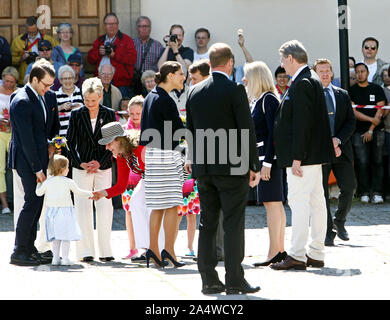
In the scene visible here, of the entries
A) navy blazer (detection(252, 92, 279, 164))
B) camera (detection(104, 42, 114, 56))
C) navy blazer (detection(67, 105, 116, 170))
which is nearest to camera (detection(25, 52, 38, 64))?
camera (detection(104, 42, 114, 56))

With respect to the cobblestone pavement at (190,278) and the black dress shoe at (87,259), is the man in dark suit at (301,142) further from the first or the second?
the black dress shoe at (87,259)

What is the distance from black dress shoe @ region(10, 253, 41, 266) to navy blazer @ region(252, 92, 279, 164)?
Result: 2455 mm

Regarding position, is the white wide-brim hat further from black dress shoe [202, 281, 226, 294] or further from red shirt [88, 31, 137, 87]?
red shirt [88, 31, 137, 87]

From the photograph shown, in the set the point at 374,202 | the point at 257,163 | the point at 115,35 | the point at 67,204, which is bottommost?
the point at 374,202

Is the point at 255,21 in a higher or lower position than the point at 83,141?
higher

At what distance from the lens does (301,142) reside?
29.8ft

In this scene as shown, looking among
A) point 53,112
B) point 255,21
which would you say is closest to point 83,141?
point 53,112

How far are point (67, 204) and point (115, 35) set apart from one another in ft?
21.2

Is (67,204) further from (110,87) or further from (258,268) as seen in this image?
(110,87)

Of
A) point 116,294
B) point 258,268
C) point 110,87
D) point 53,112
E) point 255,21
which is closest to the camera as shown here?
point 116,294

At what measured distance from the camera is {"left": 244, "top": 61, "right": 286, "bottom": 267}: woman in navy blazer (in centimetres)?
960

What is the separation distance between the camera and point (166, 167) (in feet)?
31.9

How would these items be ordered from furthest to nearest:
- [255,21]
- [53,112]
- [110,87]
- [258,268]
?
[255,21]
[110,87]
[53,112]
[258,268]

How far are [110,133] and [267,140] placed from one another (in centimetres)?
155
